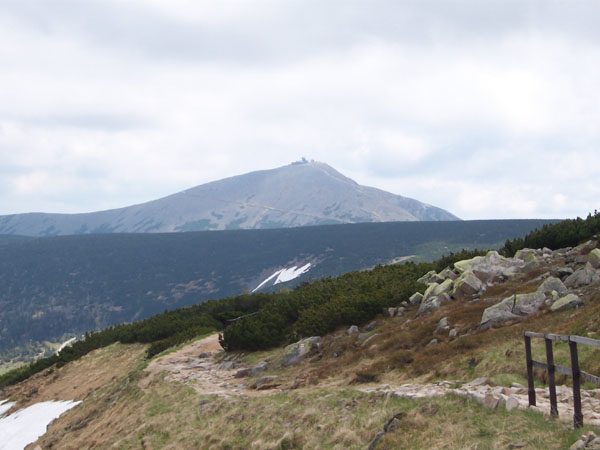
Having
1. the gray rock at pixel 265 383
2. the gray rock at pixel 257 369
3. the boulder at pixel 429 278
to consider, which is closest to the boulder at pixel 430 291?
the boulder at pixel 429 278

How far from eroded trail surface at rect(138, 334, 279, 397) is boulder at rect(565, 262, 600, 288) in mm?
11468

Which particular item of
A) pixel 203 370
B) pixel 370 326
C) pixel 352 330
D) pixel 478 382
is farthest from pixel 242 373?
pixel 478 382

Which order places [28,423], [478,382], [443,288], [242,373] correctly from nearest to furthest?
[478,382] → [242,373] → [443,288] → [28,423]

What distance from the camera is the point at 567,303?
604 inches

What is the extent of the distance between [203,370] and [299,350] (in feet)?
16.2

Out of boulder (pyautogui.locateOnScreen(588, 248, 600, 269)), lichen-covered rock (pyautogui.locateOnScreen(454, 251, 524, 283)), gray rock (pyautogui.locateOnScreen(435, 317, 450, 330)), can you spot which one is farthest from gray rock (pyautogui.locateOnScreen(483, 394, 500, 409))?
lichen-covered rock (pyautogui.locateOnScreen(454, 251, 524, 283))

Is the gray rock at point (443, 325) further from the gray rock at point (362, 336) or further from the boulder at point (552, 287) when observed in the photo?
the boulder at point (552, 287)

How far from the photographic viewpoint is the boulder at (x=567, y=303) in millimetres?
15289

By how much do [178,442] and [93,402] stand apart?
36.5 feet

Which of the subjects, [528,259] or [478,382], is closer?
[478,382]

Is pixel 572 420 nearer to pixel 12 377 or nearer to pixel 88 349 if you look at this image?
pixel 88 349

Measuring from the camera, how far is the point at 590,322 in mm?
12625

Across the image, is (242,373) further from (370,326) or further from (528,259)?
(528,259)

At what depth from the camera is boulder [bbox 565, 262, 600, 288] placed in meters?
17.4
